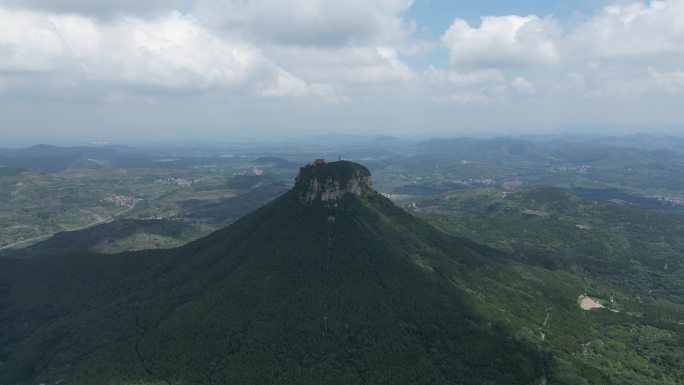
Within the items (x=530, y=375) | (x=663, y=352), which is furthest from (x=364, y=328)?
(x=663, y=352)

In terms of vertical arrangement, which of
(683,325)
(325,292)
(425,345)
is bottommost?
(683,325)

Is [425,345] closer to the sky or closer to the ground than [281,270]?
closer to the ground

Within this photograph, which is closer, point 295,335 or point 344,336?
point 344,336

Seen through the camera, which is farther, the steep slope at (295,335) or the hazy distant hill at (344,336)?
the hazy distant hill at (344,336)

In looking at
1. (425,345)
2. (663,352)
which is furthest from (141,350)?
(663,352)

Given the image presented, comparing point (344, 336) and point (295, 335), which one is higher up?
point (295, 335)

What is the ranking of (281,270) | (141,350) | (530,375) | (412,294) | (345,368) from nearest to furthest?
(530,375)
(345,368)
(141,350)
(412,294)
(281,270)

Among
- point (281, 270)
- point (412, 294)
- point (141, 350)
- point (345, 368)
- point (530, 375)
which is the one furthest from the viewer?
point (281, 270)

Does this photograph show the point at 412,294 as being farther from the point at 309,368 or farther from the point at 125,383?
the point at 125,383

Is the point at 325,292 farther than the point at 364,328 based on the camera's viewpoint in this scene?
Yes

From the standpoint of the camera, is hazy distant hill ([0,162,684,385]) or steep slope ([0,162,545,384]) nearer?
steep slope ([0,162,545,384])
